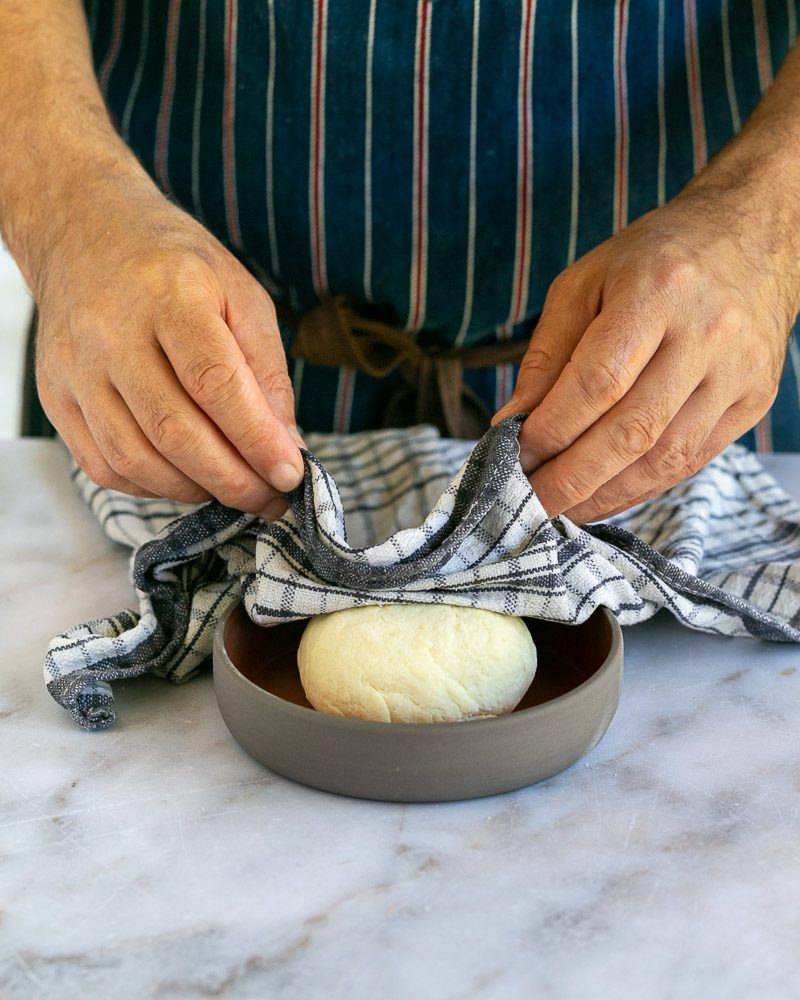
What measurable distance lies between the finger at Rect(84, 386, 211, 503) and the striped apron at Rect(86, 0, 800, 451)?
0.44 m

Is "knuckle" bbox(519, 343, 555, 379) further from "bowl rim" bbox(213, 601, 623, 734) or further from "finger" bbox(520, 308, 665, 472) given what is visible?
"bowl rim" bbox(213, 601, 623, 734)

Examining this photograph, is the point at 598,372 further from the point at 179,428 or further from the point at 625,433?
the point at 179,428

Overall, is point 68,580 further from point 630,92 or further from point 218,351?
point 630,92

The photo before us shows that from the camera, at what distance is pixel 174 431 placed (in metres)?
0.79

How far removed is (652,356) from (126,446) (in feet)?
1.25

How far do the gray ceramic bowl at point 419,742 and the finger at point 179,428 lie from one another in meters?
0.13

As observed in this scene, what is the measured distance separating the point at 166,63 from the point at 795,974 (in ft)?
3.47

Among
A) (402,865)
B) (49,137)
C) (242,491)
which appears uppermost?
(49,137)

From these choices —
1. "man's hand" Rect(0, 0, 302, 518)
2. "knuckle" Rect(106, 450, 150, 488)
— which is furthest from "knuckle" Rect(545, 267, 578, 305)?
"knuckle" Rect(106, 450, 150, 488)

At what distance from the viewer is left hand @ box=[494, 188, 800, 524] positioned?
79 cm

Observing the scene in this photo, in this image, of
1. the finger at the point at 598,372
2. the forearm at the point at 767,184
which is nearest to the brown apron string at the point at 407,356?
the forearm at the point at 767,184

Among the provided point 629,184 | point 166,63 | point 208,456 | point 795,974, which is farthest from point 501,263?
point 795,974

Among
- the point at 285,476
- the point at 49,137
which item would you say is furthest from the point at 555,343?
the point at 49,137

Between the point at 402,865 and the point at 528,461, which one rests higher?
the point at 528,461
